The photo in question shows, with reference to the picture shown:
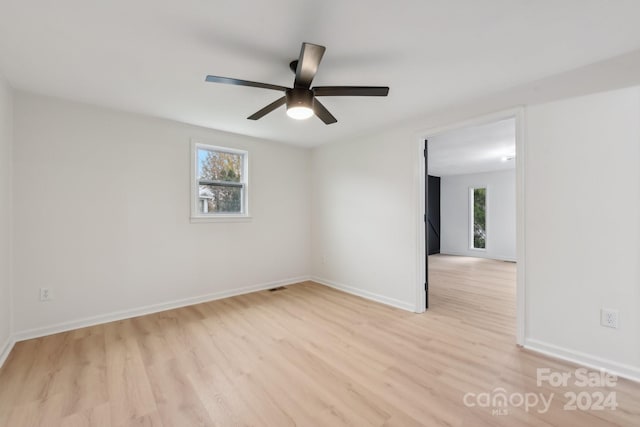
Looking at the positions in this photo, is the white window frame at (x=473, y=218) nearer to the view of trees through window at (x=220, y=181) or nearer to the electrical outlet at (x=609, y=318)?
the electrical outlet at (x=609, y=318)

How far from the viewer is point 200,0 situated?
1.52m

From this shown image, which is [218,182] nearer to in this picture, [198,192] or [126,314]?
[198,192]

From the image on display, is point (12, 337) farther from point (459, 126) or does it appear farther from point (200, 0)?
point (459, 126)

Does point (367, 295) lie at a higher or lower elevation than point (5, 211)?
lower

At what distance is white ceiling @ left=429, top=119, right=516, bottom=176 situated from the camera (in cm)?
398

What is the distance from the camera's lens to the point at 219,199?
157 inches

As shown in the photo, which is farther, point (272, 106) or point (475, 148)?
point (475, 148)

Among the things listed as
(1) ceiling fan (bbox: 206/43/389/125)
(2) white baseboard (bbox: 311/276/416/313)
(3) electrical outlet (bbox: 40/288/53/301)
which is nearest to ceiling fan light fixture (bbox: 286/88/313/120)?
(1) ceiling fan (bbox: 206/43/389/125)

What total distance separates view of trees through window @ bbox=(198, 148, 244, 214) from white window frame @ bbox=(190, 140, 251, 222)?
4 centimetres

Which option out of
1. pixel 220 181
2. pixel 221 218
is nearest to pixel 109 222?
pixel 221 218

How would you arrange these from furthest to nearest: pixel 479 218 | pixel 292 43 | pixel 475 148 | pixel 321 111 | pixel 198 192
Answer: pixel 479 218 → pixel 475 148 → pixel 198 192 → pixel 321 111 → pixel 292 43

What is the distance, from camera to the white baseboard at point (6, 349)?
2251mm

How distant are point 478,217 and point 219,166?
714 centimetres

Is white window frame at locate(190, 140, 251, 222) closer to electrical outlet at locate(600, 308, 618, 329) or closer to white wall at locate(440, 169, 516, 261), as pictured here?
electrical outlet at locate(600, 308, 618, 329)
